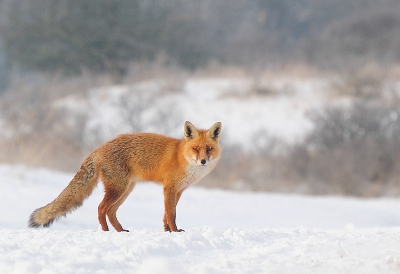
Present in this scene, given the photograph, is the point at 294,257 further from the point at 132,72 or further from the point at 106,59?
the point at 106,59

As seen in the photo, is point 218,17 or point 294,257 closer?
point 294,257

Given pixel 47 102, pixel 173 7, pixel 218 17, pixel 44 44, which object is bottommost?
pixel 47 102

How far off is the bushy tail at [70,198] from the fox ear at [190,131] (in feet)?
3.10

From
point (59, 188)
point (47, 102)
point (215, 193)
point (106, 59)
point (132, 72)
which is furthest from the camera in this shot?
point (106, 59)

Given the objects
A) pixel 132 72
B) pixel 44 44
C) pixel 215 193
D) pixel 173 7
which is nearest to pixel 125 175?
pixel 215 193

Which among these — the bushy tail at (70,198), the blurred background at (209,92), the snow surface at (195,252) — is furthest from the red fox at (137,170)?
the blurred background at (209,92)

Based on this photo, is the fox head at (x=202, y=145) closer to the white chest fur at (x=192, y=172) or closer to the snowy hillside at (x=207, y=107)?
the white chest fur at (x=192, y=172)

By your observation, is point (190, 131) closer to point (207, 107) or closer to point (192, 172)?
point (192, 172)

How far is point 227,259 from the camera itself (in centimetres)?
471

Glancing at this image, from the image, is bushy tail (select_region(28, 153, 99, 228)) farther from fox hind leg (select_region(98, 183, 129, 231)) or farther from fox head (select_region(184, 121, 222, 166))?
fox head (select_region(184, 121, 222, 166))

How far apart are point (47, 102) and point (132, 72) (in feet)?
28.2

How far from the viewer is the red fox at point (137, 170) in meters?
6.37

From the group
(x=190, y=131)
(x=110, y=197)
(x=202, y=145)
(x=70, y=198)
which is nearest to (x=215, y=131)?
(x=190, y=131)

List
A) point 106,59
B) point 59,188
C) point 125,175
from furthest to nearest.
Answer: point 106,59 → point 59,188 → point 125,175
